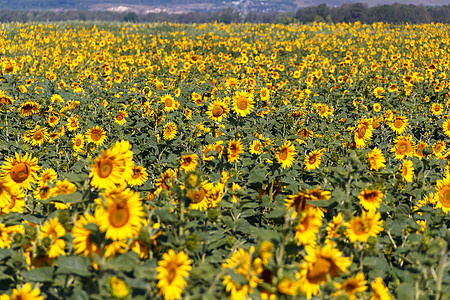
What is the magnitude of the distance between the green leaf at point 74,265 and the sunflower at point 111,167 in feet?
1.68

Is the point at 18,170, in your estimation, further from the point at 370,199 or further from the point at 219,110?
the point at 370,199

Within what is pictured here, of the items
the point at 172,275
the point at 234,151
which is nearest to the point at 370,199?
the point at 234,151

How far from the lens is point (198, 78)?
10.6 meters

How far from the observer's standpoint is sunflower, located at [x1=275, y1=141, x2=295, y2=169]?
3994mm

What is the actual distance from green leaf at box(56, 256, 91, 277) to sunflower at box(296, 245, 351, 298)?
125 cm

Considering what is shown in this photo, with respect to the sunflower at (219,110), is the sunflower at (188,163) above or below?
below

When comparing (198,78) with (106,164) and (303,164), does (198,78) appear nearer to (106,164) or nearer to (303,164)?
(303,164)

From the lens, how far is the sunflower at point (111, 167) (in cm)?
221

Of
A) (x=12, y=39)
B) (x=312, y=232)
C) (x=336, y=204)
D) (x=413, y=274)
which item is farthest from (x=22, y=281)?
(x=12, y=39)

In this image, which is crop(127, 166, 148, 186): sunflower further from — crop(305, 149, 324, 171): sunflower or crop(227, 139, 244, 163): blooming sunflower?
crop(305, 149, 324, 171): sunflower

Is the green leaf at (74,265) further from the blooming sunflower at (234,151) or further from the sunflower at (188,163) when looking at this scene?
the blooming sunflower at (234,151)

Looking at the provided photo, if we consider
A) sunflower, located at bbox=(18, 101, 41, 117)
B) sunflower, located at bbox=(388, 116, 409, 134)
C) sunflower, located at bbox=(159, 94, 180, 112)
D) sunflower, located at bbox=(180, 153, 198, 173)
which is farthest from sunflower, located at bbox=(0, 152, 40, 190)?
sunflower, located at bbox=(388, 116, 409, 134)

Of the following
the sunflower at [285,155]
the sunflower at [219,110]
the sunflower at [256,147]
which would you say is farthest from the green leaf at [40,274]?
the sunflower at [219,110]

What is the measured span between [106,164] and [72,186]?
64 centimetres
